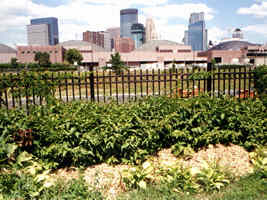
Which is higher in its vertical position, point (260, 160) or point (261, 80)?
point (261, 80)

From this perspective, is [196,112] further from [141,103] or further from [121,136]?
[121,136]

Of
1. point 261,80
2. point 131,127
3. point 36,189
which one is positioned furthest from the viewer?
point 261,80

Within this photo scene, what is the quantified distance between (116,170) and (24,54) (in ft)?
361

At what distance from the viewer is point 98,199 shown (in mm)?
3254

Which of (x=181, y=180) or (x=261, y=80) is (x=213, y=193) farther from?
(x=261, y=80)

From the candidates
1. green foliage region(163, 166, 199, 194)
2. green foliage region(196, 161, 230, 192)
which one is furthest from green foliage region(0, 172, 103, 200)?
green foliage region(196, 161, 230, 192)

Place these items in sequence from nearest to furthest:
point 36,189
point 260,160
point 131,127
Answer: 1. point 36,189
2. point 260,160
3. point 131,127

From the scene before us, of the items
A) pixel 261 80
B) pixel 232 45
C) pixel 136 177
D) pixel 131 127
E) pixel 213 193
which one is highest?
pixel 232 45

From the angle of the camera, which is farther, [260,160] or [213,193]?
[260,160]

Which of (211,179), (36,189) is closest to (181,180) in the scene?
(211,179)

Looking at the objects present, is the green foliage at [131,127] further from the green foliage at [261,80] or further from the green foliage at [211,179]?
the green foliage at [261,80]

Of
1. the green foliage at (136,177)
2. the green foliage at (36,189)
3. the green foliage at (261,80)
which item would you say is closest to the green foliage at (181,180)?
the green foliage at (136,177)

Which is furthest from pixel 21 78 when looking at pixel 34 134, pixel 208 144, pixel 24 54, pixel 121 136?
pixel 24 54

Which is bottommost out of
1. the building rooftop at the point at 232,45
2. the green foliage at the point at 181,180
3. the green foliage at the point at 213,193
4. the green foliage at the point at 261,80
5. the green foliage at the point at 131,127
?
the green foliage at the point at 213,193
